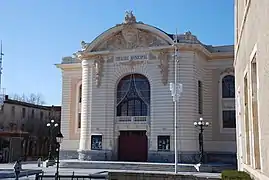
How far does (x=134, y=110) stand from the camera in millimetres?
36500

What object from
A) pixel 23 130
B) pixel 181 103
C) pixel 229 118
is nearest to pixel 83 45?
pixel 181 103

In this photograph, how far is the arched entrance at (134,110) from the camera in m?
36.1

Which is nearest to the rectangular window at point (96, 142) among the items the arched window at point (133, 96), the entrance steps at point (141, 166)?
the entrance steps at point (141, 166)

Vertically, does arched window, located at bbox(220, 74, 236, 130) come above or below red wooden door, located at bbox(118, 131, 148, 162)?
above

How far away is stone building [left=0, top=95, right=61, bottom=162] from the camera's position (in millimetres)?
48562

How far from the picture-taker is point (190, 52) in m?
34.9

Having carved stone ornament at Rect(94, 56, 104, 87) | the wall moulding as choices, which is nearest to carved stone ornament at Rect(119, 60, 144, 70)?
the wall moulding

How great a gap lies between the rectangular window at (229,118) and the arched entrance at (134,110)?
7.62 metres

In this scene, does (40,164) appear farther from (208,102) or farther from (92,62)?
(208,102)

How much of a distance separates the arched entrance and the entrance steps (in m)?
3.80

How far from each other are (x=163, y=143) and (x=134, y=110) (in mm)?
4583

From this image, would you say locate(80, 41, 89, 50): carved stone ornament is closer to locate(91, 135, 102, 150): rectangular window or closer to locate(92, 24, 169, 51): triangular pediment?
locate(92, 24, 169, 51): triangular pediment

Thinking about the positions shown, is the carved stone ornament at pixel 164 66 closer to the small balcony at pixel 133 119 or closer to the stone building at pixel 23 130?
the small balcony at pixel 133 119

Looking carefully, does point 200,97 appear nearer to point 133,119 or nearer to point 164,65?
point 164,65
